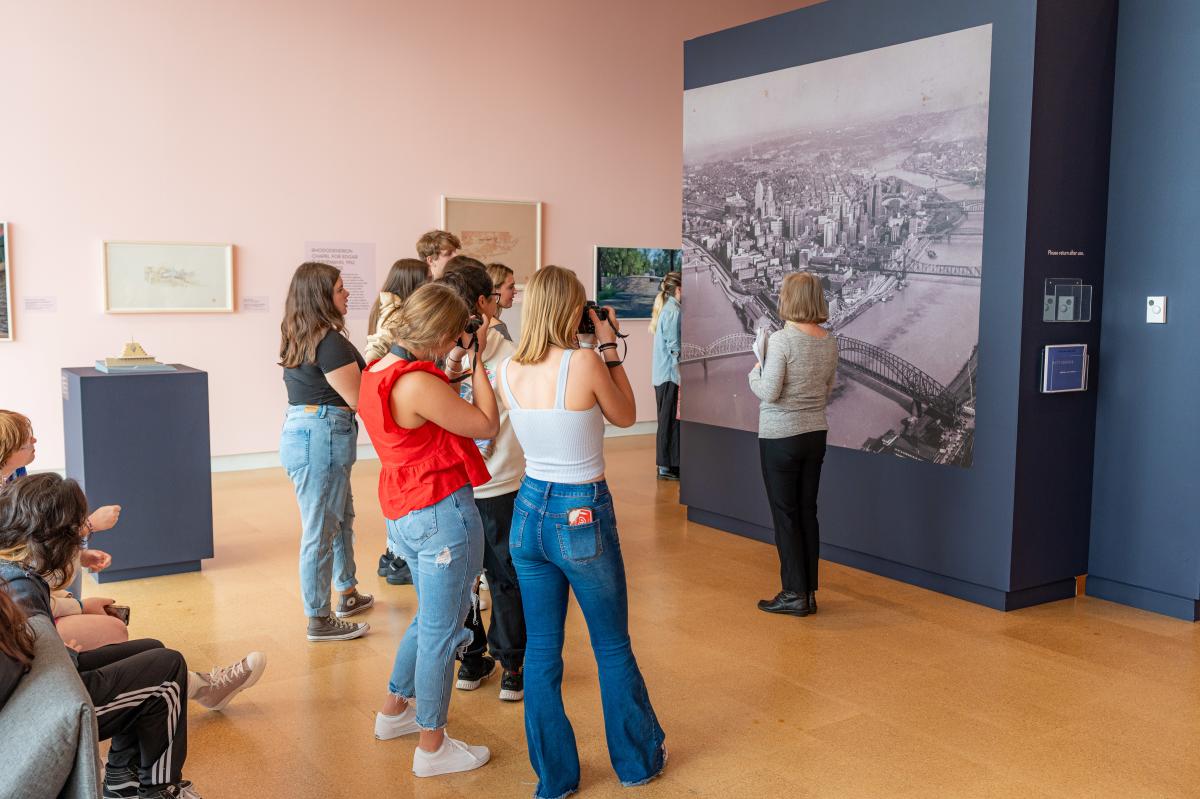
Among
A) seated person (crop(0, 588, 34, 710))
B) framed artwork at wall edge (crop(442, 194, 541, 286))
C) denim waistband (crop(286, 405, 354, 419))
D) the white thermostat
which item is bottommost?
seated person (crop(0, 588, 34, 710))

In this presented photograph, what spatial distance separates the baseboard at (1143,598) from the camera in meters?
A: 5.38

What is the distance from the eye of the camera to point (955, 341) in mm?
5582

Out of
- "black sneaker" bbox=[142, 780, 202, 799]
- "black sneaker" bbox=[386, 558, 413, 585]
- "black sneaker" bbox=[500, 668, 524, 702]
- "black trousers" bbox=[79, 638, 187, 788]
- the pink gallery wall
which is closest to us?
"black trousers" bbox=[79, 638, 187, 788]

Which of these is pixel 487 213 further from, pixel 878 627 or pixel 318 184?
pixel 878 627

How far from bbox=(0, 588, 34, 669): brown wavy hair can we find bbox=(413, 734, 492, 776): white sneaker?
62.4 inches

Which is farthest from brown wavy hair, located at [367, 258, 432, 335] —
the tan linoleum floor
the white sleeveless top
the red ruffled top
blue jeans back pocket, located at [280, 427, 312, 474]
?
the white sleeveless top

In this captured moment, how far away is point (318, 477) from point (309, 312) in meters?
0.75

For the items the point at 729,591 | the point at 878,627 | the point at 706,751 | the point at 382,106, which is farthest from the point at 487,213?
the point at 706,751

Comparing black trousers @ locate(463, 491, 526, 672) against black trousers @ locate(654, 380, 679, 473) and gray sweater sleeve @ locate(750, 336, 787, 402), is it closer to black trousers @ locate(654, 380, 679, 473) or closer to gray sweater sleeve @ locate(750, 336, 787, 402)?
gray sweater sleeve @ locate(750, 336, 787, 402)

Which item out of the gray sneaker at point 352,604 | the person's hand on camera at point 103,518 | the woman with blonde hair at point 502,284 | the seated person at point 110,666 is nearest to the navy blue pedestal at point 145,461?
the gray sneaker at point 352,604

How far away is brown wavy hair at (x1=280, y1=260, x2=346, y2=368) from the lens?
14.9ft

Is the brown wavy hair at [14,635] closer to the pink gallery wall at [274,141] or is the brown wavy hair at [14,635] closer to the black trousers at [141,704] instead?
the black trousers at [141,704]

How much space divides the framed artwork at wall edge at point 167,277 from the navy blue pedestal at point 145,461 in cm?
288

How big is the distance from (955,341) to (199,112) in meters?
6.59
